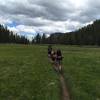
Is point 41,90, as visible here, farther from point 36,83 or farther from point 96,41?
point 96,41

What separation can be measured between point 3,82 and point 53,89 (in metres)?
5.50

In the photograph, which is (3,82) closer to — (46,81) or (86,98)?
(46,81)

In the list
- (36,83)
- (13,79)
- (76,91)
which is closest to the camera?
(76,91)

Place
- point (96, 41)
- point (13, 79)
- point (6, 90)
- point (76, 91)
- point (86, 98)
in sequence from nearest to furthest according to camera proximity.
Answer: point (86, 98) → point (76, 91) → point (6, 90) → point (13, 79) → point (96, 41)

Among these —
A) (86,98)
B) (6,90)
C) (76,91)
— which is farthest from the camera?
(6,90)

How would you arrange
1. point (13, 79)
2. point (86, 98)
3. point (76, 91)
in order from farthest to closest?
point (13, 79)
point (76, 91)
point (86, 98)

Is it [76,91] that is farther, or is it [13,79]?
[13,79]

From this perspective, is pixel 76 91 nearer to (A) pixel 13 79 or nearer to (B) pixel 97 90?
(B) pixel 97 90

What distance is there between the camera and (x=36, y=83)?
70.9 feet

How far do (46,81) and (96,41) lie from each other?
177528 millimetres

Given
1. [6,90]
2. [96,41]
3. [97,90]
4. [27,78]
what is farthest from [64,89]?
[96,41]

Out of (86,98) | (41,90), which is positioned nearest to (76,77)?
(41,90)

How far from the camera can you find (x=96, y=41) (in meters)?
196

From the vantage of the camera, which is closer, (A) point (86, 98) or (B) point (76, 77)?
(A) point (86, 98)
